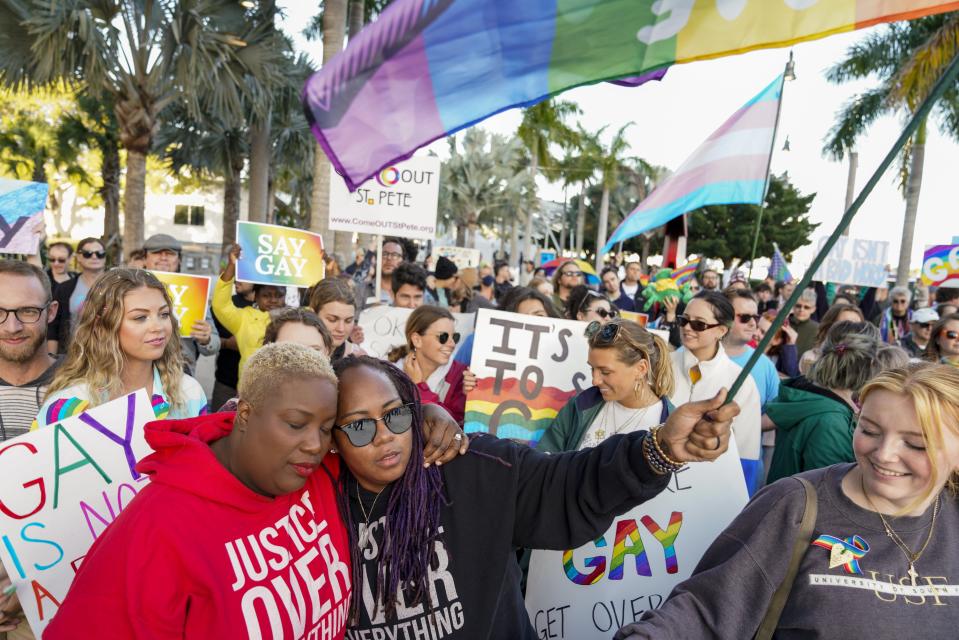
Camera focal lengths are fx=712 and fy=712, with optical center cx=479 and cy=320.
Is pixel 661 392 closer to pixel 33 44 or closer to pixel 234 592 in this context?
pixel 234 592

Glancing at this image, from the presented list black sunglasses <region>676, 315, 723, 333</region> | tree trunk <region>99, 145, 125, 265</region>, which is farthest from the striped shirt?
tree trunk <region>99, 145, 125, 265</region>

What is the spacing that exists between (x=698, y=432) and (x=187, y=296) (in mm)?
4431

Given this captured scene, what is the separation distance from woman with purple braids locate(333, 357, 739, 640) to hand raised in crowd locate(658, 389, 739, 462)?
103 mm

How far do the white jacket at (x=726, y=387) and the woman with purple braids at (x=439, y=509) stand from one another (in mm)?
2057

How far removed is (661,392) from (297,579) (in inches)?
83.3

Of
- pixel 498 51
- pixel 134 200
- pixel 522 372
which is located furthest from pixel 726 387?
pixel 134 200

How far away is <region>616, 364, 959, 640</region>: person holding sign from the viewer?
2.02 meters

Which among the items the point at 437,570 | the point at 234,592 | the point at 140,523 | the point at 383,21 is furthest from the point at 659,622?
the point at 383,21

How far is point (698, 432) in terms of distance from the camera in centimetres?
182

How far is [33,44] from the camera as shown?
10.7 m

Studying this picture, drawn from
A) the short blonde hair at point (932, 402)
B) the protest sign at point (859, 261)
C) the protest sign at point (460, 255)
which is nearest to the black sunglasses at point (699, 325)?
the short blonde hair at point (932, 402)

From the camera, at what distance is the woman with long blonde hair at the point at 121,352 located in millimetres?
2816

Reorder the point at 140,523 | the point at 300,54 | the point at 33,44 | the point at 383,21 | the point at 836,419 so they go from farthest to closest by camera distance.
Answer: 1. the point at 300,54
2. the point at 33,44
3. the point at 836,419
4. the point at 383,21
5. the point at 140,523

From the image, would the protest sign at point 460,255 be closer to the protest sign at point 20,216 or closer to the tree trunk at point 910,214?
the protest sign at point 20,216
